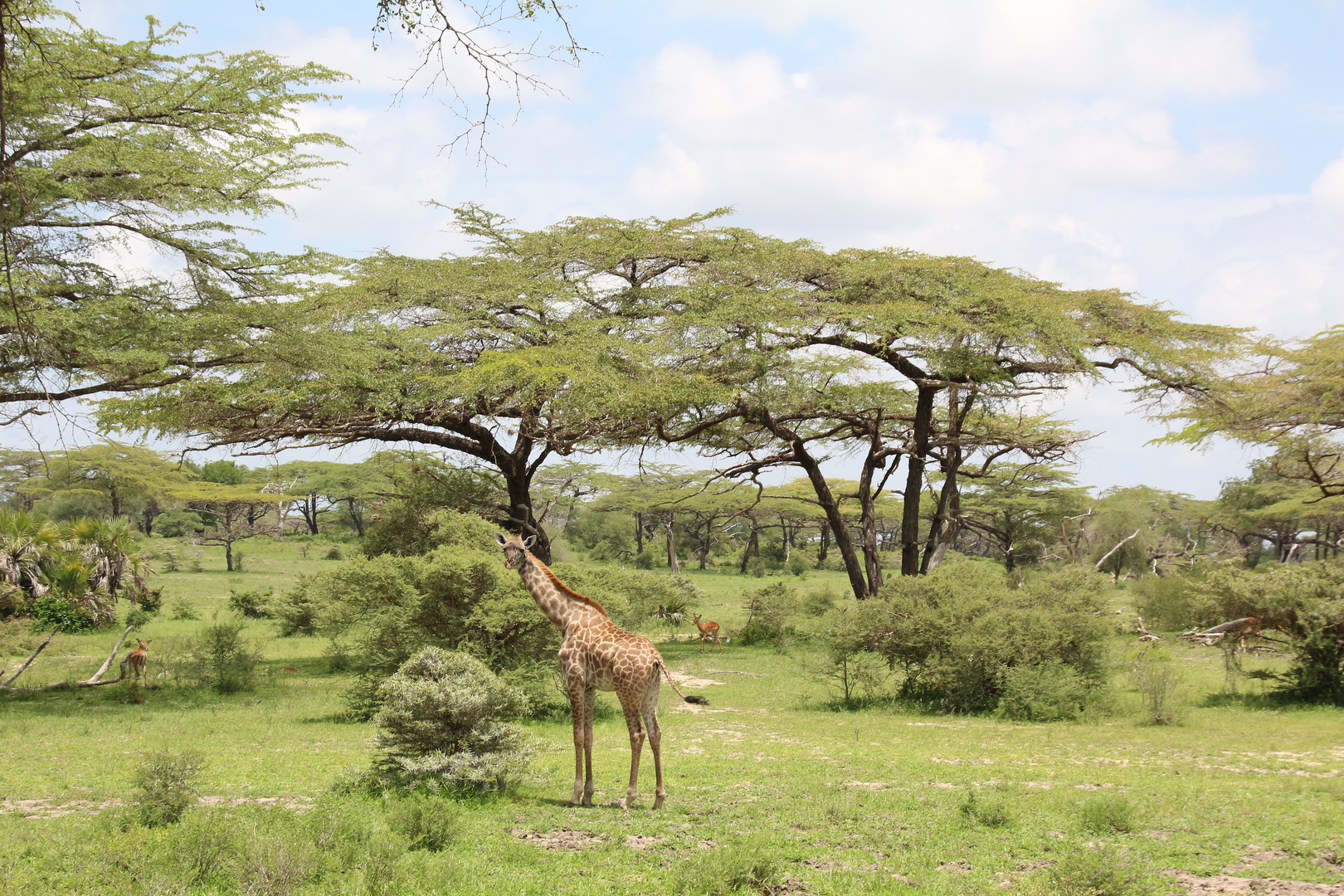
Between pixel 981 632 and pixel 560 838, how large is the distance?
9733mm

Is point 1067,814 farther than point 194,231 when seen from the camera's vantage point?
No

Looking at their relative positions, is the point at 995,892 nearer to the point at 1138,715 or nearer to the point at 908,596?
the point at 1138,715

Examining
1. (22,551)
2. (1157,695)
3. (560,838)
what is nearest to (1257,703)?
(1157,695)

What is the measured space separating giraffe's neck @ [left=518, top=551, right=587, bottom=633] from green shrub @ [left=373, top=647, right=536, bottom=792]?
80cm

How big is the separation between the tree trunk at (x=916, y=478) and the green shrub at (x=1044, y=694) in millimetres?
8096

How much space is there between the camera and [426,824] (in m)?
6.37

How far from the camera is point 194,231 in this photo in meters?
14.7

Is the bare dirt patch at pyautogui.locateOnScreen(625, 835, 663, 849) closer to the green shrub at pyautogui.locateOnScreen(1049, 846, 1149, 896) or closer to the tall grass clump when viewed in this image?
the tall grass clump

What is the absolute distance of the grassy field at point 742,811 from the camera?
5.58 meters

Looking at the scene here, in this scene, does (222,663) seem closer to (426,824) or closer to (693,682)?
(693,682)

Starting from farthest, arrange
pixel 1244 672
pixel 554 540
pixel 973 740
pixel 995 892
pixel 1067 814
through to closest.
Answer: pixel 554 540 → pixel 1244 672 → pixel 973 740 → pixel 1067 814 → pixel 995 892

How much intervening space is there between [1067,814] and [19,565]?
69.8 ft

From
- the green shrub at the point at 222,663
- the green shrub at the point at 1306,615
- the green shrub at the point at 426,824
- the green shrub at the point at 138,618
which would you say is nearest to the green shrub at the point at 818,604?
the green shrub at the point at 1306,615

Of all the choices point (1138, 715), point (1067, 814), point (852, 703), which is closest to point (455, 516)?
point (852, 703)
